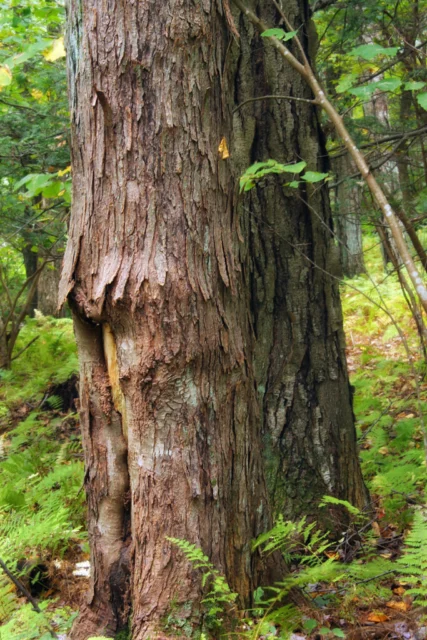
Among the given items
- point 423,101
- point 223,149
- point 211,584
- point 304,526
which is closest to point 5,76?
point 223,149

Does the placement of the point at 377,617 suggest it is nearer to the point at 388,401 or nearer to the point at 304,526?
the point at 304,526

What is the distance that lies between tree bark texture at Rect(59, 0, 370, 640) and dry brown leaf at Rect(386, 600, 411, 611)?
64 centimetres

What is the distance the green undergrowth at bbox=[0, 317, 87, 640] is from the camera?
279 centimetres

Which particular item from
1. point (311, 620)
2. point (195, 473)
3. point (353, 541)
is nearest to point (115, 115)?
point (195, 473)

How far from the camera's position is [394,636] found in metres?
2.30

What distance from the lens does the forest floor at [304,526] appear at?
240cm

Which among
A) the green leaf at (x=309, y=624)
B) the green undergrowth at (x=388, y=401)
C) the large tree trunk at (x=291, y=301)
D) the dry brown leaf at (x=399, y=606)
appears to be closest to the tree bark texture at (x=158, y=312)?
the green leaf at (x=309, y=624)

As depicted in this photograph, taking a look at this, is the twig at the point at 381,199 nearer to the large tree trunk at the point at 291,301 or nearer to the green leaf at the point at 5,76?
the large tree trunk at the point at 291,301

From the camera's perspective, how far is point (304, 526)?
3.43 m

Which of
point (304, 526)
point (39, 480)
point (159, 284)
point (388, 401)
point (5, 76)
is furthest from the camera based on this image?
point (388, 401)

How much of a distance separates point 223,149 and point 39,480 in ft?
10.9

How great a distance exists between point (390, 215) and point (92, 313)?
4.00 ft

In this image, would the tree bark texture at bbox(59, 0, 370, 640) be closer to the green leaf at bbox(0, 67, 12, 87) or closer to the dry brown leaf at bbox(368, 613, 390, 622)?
the dry brown leaf at bbox(368, 613, 390, 622)

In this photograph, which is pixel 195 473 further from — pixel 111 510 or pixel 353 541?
pixel 353 541
